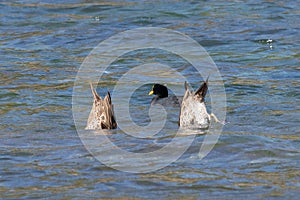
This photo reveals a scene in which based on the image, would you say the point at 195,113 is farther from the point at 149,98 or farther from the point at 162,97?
the point at 149,98

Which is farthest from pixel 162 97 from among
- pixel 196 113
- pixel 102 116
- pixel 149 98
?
pixel 102 116

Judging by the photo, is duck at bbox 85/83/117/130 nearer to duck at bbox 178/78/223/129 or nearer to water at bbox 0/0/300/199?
water at bbox 0/0/300/199

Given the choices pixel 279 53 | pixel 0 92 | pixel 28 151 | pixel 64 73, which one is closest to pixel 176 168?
pixel 28 151

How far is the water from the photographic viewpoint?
8406mm

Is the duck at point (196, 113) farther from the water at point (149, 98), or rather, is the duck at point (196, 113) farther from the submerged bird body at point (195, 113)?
the water at point (149, 98)

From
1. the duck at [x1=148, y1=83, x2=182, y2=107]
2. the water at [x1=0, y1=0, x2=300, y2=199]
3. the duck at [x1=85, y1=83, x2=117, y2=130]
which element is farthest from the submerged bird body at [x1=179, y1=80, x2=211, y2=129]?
the duck at [x1=148, y1=83, x2=182, y2=107]

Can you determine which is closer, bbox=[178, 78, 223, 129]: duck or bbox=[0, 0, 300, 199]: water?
bbox=[0, 0, 300, 199]: water

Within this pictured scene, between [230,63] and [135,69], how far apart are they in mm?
1917

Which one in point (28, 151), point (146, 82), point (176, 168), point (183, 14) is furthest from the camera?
point (183, 14)

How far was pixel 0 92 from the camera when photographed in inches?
550

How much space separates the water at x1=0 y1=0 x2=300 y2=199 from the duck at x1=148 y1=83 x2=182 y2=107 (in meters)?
0.26

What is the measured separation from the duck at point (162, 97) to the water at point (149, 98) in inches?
10.2

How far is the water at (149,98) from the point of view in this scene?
8.41 m

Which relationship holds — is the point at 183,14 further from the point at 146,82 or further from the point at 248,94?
the point at 248,94
